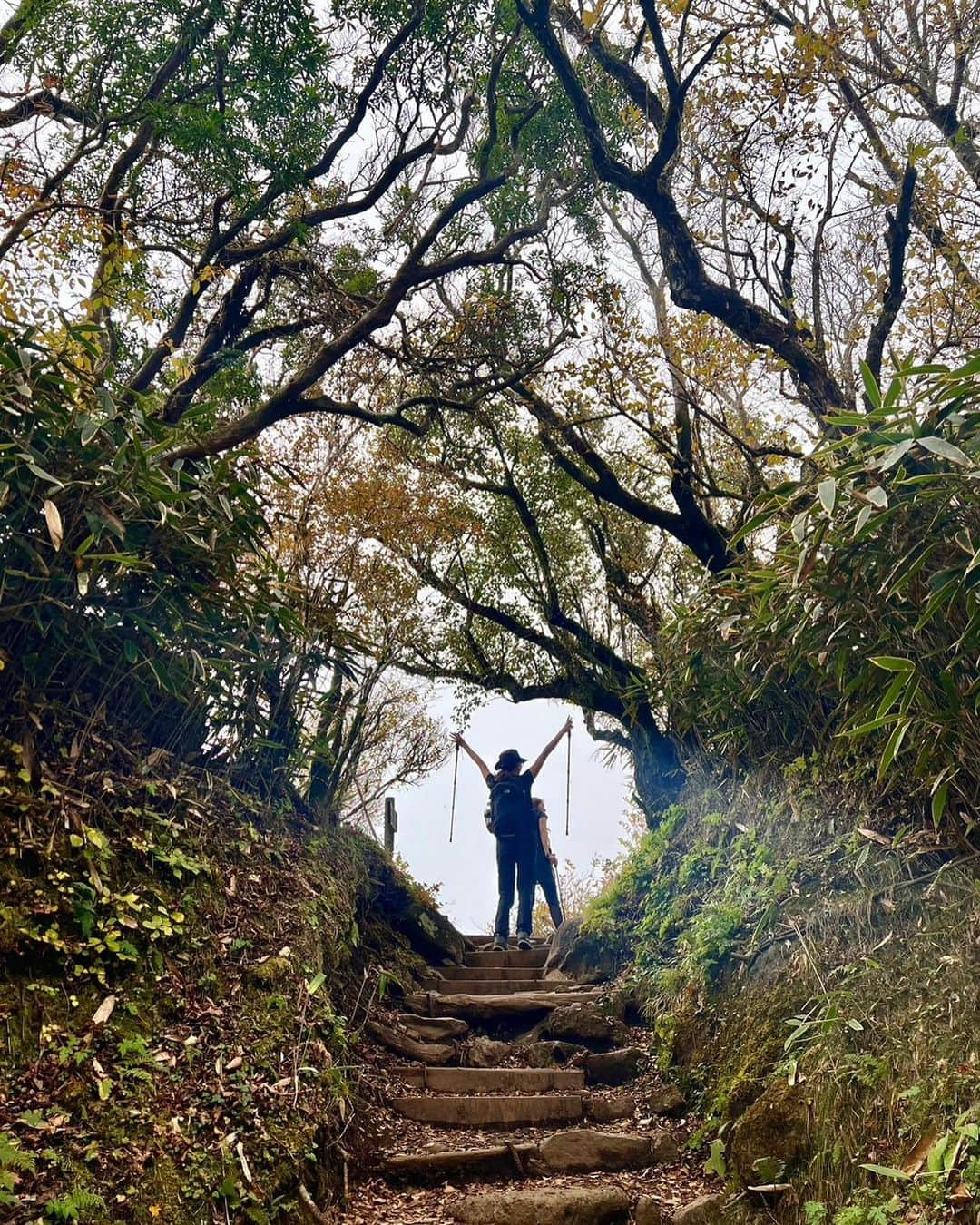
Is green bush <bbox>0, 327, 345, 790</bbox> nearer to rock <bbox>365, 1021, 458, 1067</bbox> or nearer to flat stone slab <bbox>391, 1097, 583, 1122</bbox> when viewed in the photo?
rock <bbox>365, 1021, 458, 1067</bbox>

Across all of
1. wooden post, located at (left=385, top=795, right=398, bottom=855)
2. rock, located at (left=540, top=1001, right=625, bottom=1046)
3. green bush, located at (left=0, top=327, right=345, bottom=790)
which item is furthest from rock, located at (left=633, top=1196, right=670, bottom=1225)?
wooden post, located at (left=385, top=795, right=398, bottom=855)

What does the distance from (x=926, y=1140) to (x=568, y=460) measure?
19.9 ft

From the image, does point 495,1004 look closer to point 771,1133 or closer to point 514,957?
point 514,957

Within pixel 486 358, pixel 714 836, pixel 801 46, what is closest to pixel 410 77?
pixel 486 358

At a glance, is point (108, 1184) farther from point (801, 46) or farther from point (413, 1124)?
point (801, 46)

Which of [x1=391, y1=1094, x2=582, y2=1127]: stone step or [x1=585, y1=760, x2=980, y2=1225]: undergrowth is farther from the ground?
[x1=585, y1=760, x2=980, y2=1225]: undergrowth

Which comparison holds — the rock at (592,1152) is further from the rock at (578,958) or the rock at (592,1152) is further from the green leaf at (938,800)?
the rock at (578,958)

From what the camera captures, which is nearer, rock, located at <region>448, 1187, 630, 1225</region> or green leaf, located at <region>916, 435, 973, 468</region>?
green leaf, located at <region>916, 435, 973, 468</region>

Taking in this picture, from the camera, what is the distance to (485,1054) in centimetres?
523

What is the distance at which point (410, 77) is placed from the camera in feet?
21.4

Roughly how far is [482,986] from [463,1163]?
8.96ft

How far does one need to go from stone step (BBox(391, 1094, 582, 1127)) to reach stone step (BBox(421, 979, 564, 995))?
187 cm

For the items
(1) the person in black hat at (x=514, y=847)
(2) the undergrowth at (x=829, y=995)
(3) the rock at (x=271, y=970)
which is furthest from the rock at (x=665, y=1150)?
(1) the person in black hat at (x=514, y=847)

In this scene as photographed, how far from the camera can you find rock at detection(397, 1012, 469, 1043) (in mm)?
5336
